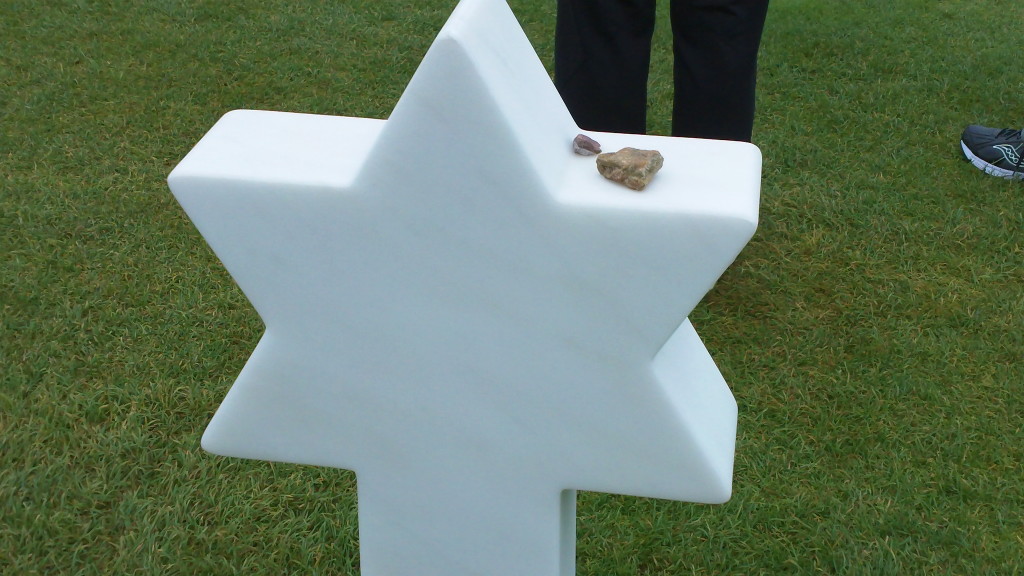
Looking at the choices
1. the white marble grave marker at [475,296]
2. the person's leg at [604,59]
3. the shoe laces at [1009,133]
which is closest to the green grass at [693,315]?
the shoe laces at [1009,133]

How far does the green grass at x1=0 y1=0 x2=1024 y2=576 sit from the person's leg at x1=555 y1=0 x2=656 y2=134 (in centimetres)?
58

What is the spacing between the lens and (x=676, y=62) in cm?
260

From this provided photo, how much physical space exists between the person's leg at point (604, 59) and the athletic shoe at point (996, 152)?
1430mm

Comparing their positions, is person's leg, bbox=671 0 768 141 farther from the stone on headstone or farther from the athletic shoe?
the stone on headstone

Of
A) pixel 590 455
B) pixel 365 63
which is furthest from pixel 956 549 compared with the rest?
pixel 365 63

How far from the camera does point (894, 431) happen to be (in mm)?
2336

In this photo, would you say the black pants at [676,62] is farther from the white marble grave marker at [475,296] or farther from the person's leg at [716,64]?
the white marble grave marker at [475,296]

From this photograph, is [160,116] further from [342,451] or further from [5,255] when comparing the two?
[342,451]

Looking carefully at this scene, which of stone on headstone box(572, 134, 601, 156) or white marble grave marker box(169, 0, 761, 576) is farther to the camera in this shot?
stone on headstone box(572, 134, 601, 156)

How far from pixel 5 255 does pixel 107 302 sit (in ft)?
1.33

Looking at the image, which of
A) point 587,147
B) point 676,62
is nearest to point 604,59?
point 676,62

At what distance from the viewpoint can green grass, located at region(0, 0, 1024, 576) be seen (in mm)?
2059

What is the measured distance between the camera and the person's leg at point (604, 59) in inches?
97.3

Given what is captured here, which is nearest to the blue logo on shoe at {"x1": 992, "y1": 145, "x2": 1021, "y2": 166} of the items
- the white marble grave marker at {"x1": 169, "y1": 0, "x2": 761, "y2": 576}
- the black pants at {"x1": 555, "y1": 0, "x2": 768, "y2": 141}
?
the black pants at {"x1": 555, "y1": 0, "x2": 768, "y2": 141}
